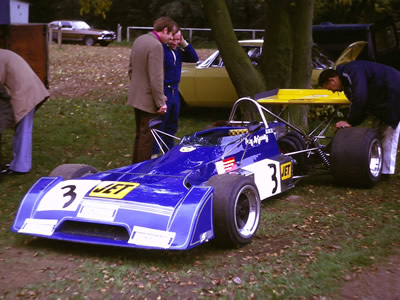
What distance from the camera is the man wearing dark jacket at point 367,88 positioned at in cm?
790

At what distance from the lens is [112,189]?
19.2 ft

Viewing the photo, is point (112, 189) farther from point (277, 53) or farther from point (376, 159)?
point (277, 53)

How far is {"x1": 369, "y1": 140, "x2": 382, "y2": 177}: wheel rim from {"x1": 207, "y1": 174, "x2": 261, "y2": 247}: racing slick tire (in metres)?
2.59

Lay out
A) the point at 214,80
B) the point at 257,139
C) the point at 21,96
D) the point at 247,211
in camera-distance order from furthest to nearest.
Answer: the point at 214,80 < the point at 21,96 < the point at 257,139 < the point at 247,211

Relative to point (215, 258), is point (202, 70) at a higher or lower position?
higher

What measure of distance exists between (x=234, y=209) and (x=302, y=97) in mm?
3283

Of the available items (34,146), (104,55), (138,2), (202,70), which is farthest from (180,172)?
(138,2)

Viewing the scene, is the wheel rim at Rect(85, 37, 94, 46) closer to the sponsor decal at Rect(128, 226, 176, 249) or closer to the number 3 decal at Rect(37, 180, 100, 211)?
the number 3 decal at Rect(37, 180, 100, 211)

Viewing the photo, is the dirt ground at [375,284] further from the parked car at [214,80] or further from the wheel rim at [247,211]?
the parked car at [214,80]

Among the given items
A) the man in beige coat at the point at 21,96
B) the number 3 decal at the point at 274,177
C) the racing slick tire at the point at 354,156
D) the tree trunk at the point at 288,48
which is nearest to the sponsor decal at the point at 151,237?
the number 3 decal at the point at 274,177

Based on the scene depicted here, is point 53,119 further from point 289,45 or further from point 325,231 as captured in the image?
point 325,231

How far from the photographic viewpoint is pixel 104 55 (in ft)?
76.1

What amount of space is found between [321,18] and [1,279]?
2238cm

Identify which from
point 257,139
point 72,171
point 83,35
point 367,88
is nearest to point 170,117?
point 257,139
